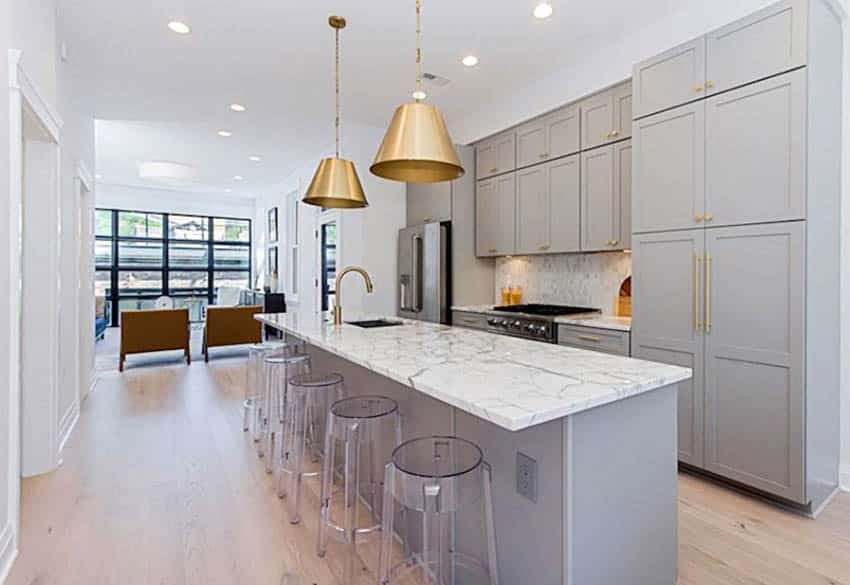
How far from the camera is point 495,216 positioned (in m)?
4.57

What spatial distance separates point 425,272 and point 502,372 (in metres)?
3.36

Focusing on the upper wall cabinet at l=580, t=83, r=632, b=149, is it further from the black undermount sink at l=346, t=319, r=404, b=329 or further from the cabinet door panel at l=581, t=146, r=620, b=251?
the black undermount sink at l=346, t=319, r=404, b=329

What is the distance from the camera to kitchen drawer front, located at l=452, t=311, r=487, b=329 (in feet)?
14.0

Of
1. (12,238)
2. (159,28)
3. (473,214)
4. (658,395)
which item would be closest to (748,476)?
(658,395)

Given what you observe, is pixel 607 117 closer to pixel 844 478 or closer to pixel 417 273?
pixel 417 273

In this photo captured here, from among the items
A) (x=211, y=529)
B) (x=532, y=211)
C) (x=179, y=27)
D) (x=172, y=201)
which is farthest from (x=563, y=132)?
(x=172, y=201)

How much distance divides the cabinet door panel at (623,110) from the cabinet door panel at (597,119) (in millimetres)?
Result: 41

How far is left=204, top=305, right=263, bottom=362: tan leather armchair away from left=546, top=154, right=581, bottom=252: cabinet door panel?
4.50 meters

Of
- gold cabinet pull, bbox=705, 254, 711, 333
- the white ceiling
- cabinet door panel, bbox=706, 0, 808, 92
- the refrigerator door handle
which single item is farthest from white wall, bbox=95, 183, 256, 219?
gold cabinet pull, bbox=705, 254, 711, 333

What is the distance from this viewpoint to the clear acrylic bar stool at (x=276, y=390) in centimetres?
314

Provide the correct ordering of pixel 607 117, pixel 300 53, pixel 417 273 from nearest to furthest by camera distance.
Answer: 1. pixel 607 117
2. pixel 300 53
3. pixel 417 273

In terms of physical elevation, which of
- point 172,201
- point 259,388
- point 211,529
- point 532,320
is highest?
point 172,201

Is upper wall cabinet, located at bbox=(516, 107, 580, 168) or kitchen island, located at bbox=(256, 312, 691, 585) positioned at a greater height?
upper wall cabinet, located at bbox=(516, 107, 580, 168)

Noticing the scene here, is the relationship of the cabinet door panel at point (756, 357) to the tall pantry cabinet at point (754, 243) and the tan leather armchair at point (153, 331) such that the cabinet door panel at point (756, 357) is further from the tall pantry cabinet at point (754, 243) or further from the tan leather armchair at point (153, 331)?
the tan leather armchair at point (153, 331)
